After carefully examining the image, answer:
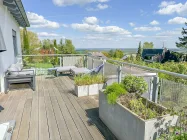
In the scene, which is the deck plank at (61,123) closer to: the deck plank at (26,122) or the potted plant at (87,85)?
the deck plank at (26,122)

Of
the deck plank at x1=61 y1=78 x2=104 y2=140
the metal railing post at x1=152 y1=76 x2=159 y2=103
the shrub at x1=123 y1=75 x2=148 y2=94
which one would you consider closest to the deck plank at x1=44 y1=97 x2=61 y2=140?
the deck plank at x1=61 y1=78 x2=104 y2=140

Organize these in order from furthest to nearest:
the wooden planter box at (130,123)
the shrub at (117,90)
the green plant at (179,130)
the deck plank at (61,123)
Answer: the shrub at (117,90)
the deck plank at (61,123)
the wooden planter box at (130,123)
the green plant at (179,130)

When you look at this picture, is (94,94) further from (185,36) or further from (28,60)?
(185,36)

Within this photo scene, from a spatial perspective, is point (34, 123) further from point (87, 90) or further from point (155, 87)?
point (155, 87)

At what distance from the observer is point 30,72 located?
541 centimetres

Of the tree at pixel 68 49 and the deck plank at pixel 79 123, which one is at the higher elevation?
the tree at pixel 68 49

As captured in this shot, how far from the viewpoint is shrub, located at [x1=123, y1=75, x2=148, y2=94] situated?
2.66 m

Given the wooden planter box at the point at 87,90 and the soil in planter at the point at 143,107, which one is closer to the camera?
the soil in planter at the point at 143,107

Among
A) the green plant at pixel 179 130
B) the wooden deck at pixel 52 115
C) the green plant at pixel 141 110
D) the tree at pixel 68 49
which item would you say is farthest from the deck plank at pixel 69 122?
the tree at pixel 68 49

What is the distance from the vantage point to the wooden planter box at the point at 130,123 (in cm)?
185

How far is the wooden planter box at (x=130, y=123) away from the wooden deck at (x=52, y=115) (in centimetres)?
18

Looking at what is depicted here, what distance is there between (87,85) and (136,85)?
194 centimetres

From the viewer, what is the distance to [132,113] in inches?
81.0

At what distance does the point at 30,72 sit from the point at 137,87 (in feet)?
13.1
